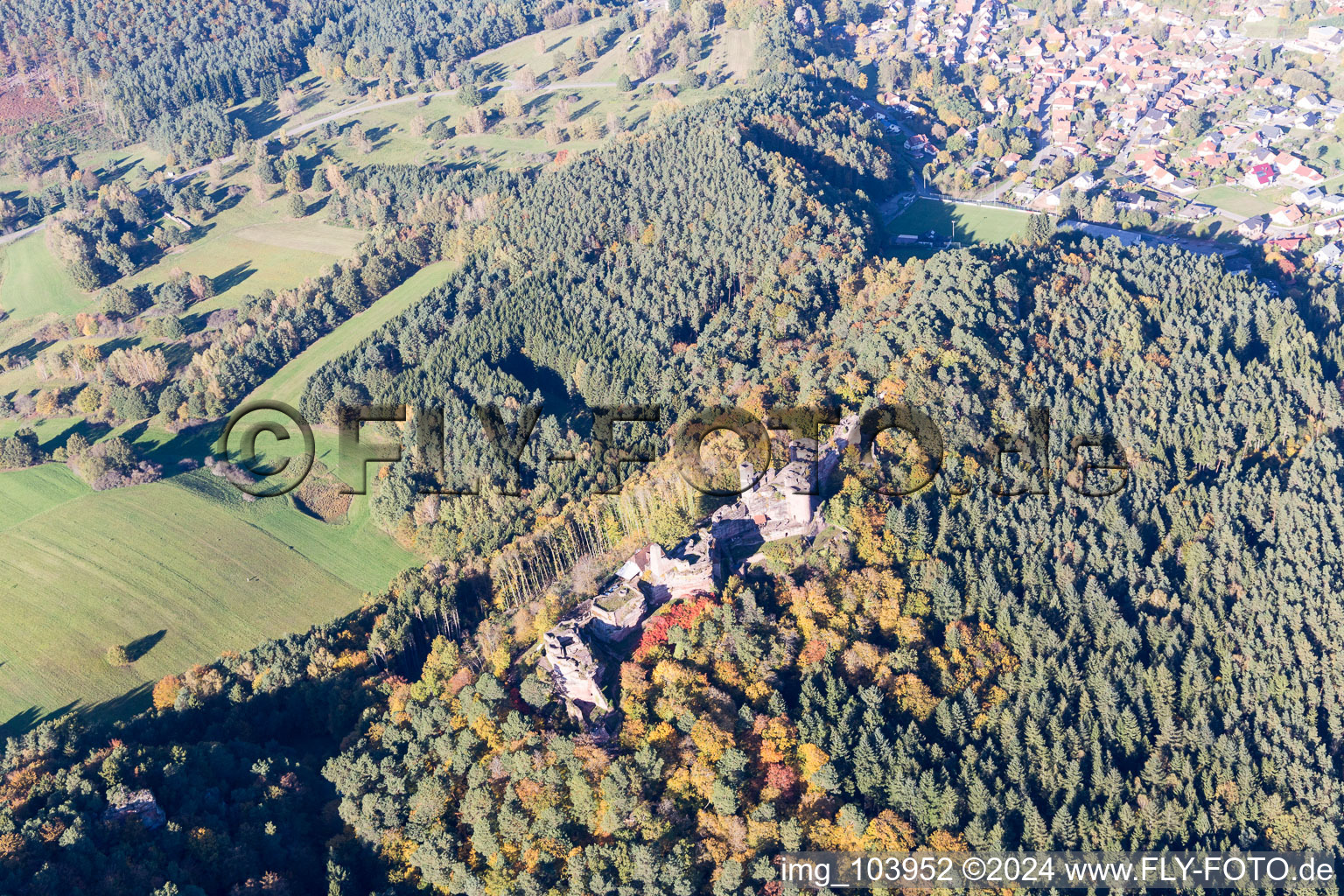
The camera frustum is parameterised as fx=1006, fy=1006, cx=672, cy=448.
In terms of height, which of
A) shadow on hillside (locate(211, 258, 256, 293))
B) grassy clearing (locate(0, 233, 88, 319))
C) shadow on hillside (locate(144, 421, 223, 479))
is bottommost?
shadow on hillside (locate(144, 421, 223, 479))

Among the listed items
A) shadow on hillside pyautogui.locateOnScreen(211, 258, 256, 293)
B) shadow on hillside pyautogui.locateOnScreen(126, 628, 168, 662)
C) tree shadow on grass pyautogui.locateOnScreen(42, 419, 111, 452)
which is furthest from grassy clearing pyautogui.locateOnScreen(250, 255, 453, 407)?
shadow on hillside pyautogui.locateOnScreen(126, 628, 168, 662)

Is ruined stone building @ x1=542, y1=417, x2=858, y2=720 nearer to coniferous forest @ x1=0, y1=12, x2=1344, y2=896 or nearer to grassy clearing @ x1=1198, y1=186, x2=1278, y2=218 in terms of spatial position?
coniferous forest @ x1=0, y1=12, x2=1344, y2=896

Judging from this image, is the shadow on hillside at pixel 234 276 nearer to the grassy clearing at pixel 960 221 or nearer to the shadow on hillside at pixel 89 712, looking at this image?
the shadow on hillside at pixel 89 712

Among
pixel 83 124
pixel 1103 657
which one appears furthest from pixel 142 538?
pixel 83 124

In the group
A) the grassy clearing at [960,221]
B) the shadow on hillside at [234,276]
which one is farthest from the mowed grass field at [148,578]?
the grassy clearing at [960,221]


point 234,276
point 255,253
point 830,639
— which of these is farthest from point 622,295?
point 255,253

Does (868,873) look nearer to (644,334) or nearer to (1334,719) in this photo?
(1334,719)
